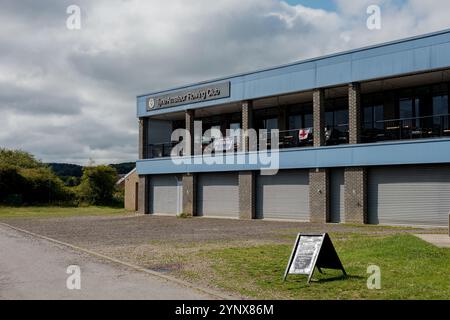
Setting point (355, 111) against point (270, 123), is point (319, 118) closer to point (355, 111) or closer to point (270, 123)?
point (355, 111)

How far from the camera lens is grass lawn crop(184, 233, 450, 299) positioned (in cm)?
892

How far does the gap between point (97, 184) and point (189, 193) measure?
84.1ft

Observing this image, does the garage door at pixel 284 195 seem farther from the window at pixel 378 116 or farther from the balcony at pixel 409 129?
the window at pixel 378 116

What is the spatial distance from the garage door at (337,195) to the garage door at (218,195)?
7.26m

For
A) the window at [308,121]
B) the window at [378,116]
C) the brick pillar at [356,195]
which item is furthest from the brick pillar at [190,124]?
the brick pillar at [356,195]

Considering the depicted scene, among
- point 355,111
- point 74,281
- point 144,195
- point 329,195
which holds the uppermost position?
point 355,111

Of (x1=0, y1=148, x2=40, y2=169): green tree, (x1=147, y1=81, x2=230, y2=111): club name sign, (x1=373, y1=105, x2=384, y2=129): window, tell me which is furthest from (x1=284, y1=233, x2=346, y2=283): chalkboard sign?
(x1=0, y1=148, x2=40, y2=169): green tree

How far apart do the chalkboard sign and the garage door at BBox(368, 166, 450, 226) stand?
1479 cm

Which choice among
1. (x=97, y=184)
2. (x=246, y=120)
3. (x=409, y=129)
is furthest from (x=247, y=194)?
(x=97, y=184)

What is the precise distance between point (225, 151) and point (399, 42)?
1309 centimetres

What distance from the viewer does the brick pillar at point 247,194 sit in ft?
104

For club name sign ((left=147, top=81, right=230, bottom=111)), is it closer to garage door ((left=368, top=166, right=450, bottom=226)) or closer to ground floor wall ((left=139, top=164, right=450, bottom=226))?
ground floor wall ((left=139, top=164, right=450, bottom=226))

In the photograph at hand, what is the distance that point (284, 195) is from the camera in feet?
98.7

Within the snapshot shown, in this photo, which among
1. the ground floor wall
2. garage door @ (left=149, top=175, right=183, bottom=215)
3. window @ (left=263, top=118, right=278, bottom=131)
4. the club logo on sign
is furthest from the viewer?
the club logo on sign
